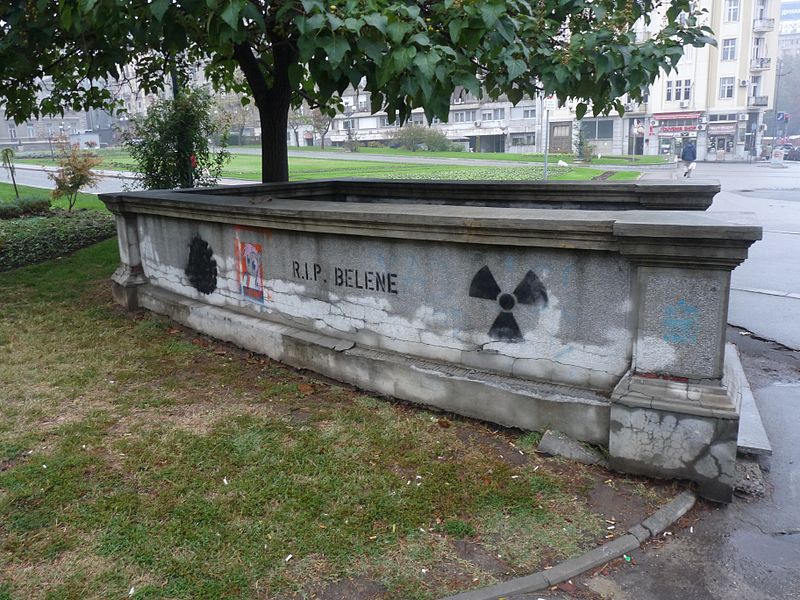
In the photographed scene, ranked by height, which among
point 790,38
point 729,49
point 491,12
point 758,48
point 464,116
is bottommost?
point 491,12

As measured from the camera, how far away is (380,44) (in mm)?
5645

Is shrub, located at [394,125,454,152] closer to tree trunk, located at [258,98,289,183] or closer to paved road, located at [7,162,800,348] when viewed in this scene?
paved road, located at [7,162,800,348]

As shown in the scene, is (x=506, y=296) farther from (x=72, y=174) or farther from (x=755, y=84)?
(x=755, y=84)

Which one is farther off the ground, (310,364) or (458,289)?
(458,289)

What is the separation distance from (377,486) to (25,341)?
16.4 ft

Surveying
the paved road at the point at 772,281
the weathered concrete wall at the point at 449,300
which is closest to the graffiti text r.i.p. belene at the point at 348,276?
the weathered concrete wall at the point at 449,300

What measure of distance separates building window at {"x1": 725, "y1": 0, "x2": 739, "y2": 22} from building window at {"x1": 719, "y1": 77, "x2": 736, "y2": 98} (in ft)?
18.2

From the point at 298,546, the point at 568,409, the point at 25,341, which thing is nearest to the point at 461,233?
the point at 568,409

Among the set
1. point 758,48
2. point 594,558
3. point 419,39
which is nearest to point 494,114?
point 758,48

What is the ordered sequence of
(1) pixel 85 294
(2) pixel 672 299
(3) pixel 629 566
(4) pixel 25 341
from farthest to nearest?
1. (1) pixel 85 294
2. (4) pixel 25 341
3. (2) pixel 672 299
4. (3) pixel 629 566

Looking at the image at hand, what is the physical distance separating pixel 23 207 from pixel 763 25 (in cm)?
7190

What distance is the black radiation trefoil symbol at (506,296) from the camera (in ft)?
15.6

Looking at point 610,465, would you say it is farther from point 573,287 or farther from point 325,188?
point 325,188

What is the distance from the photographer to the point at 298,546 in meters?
3.70
